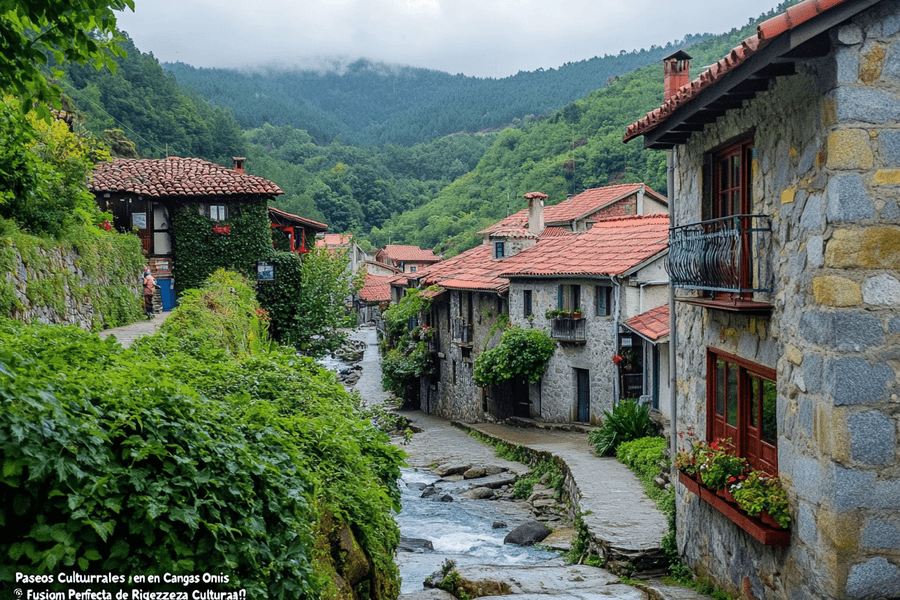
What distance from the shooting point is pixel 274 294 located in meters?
27.2

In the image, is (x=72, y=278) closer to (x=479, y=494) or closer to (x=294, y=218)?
(x=479, y=494)

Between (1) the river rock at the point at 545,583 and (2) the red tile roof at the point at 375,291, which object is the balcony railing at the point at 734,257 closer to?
(1) the river rock at the point at 545,583

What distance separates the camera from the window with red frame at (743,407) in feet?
26.8

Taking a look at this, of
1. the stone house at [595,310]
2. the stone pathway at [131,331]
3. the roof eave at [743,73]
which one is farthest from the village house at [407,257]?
the roof eave at [743,73]

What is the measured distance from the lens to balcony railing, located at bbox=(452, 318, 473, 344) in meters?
33.3

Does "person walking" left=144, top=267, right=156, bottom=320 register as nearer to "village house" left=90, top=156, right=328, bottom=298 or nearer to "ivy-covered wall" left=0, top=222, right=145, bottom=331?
"ivy-covered wall" left=0, top=222, right=145, bottom=331

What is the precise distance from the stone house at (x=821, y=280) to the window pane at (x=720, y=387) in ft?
2.95

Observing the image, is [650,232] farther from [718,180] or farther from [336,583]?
[336,583]

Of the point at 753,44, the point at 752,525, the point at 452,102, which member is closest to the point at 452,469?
the point at 752,525

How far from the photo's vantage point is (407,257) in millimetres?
79500

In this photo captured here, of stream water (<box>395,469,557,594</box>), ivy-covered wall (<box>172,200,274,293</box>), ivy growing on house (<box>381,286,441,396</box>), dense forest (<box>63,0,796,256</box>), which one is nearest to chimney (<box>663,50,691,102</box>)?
stream water (<box>395,469,557,594</box>)

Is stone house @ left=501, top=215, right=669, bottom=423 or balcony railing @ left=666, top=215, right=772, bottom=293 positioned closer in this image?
balcony railing @ left=666, top=215, right=772, bottom=293

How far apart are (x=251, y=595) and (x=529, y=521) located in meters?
14.4

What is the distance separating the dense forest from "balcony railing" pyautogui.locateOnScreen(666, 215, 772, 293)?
35.6m
